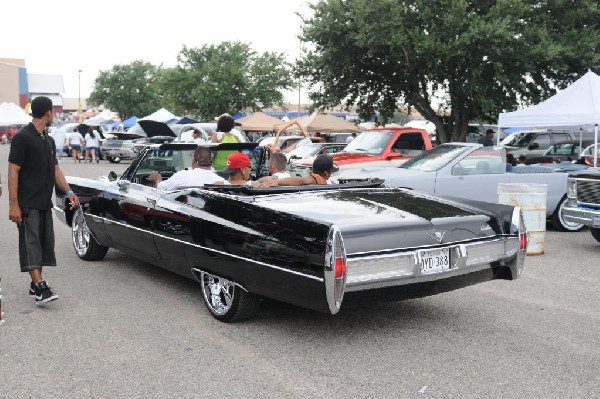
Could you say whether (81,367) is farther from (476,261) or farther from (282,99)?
(282,99)

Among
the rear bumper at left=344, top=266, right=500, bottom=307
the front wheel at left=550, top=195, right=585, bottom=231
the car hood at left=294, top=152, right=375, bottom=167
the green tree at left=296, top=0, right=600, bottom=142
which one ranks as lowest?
the front wheel at left=550, top=195, right=585, bottom=231

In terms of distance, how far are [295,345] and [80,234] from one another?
4.11 meters

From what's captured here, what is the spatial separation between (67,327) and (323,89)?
20679mm

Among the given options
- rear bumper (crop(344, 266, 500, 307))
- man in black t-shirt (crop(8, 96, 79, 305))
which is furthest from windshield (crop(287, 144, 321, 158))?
rear bumper (crop(344, 266, 500, 307))

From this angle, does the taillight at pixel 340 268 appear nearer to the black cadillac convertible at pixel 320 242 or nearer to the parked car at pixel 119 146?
the black cadillac convertible at pixel 320 242

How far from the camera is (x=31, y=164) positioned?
5844 mm

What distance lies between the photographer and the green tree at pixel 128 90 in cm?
6800

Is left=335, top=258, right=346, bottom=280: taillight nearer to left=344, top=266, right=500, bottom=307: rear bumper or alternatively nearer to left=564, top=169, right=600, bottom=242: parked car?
left=344, top=266, right=500, bottom=307: rear bumper

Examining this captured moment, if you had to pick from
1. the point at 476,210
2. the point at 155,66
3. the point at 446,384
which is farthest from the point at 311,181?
the point at 155,66

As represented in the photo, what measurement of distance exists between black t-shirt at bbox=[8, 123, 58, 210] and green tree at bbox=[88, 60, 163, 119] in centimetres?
6344

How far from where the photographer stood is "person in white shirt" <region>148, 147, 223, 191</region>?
629 cm

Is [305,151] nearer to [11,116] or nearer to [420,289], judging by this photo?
[420,289]

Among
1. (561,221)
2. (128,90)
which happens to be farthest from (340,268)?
(128,90)

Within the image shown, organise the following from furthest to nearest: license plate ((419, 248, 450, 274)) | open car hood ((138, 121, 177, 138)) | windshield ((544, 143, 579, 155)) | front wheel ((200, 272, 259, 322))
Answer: open car hood ((138, 121, 177, 138)) < windshield ((544, 143, 579, 155)) < front wheel ((200, 272, 259, 322)) < license plate ((419, 248, 450, 274))
